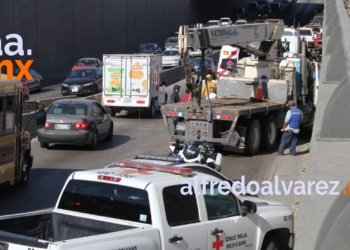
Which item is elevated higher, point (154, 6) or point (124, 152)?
point (154, 6)

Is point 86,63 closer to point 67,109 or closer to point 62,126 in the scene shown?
point 67,109

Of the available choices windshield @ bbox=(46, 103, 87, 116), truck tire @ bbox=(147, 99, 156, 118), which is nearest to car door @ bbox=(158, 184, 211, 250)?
windshield @ bbox=(46, 103, 87, 116)

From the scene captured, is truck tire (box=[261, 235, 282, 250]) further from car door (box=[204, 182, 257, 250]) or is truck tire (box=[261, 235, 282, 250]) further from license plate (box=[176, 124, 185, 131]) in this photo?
license plate (box=[176, 124, 185, 131])

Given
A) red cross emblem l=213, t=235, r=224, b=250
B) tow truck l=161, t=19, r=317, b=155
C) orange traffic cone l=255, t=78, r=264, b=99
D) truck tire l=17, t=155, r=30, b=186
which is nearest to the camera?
red cross emblem l=213, t=235, r=224, b=250

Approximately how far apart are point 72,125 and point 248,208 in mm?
12319

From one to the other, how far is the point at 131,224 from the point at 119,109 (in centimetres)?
2163

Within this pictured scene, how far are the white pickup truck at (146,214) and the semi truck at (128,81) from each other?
19.8 metres

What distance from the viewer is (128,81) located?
2820 centimetres

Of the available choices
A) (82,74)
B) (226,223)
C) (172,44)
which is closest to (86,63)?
(82,74)

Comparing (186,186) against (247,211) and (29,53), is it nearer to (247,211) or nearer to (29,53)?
(247,211)

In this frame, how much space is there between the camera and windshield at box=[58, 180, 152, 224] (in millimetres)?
7141

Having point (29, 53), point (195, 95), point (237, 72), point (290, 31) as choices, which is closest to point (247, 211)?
point (195, 95)

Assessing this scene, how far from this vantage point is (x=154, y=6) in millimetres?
70125

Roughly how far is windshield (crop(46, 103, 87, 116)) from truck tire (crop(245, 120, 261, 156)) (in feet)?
16.2
